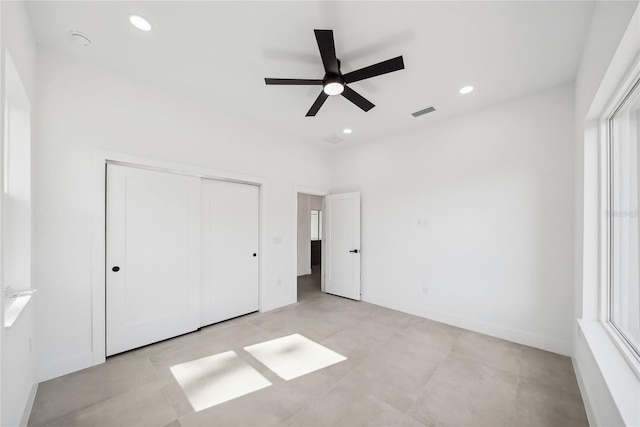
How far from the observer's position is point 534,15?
1.90m

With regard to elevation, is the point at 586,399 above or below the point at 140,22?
below

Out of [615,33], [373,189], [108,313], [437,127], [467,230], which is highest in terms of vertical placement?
[437,127]

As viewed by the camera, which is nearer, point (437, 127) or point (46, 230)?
point (46, 230)

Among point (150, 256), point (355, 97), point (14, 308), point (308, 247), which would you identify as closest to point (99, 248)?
point (150, 256)

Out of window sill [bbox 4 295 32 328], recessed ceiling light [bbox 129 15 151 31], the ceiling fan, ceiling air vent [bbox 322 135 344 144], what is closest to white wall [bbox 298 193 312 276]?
ceiling air vent [bbox 322 135 344 144]

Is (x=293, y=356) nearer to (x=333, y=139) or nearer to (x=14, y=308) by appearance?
(x=14, y=308)

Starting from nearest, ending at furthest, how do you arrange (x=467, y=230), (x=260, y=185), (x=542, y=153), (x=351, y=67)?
(x=351, y=67)
(x=542, y=153)
(x=467, y=230)
(x=260, y=185)

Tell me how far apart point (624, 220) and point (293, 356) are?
309 centimetres

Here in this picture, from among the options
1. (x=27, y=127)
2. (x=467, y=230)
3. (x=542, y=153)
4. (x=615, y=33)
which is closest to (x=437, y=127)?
(x=542, y=153)

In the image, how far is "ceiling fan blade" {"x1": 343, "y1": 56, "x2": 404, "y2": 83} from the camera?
195 centimetres

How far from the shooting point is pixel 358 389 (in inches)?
84.0

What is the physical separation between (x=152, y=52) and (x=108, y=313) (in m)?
2.70

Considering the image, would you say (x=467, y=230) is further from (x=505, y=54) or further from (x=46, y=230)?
(x=46, y=230)

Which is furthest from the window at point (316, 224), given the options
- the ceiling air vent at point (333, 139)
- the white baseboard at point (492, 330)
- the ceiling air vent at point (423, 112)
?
the ceiling air vent at point (423, 112)
